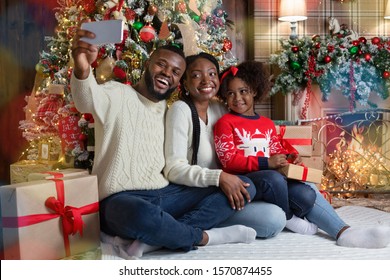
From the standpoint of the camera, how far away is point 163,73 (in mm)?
1753

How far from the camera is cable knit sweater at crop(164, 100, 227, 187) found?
1693mm

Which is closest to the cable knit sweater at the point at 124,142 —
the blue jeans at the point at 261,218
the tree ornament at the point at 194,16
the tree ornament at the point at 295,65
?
the blue jeans at the point at 261,218

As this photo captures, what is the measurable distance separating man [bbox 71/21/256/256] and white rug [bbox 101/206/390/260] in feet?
0.11

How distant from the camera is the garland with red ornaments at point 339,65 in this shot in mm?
2986

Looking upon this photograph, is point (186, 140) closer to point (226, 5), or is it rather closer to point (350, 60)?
point (350, 60)

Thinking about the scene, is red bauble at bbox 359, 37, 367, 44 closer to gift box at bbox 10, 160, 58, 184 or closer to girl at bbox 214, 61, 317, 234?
girl at bbox 214, 61, 317, 234

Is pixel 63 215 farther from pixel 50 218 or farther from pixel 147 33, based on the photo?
pixel 147 33

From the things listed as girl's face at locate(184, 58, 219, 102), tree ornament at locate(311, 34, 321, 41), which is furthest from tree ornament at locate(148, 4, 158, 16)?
tree ornament at locate(311, 34, 321, 41)

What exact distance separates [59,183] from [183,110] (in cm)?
47

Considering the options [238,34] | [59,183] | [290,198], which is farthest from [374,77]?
[59,183]

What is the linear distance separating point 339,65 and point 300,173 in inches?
55.1

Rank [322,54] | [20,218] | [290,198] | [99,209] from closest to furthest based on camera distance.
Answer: [20,218] < [99,209] < [290,198] < [322,54]

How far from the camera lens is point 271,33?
10.9 feet

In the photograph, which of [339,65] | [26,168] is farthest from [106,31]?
[339,65]
